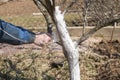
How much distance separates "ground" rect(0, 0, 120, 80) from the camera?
23.7 feet

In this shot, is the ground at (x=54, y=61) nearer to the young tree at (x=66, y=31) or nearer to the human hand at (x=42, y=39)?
the human hand at (x=42, y=39)

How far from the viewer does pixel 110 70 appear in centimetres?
743

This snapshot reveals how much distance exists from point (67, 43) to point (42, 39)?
3.36m

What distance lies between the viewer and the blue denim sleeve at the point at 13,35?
844cm

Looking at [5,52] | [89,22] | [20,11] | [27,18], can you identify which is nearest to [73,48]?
[5,52]

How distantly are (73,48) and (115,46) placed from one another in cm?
335

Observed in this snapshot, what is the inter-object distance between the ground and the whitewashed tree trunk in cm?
157

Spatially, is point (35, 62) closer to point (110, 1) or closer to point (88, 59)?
point (88, 59)

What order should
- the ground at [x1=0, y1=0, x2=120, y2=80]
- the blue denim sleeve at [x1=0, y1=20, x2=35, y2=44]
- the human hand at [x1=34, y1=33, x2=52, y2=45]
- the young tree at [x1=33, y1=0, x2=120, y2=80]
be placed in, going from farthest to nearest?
1. the human hand at [x1=34, y1=33, x2=52, y2=45]
2. the blue denim sleeve at [x1=0, y1=20, x2=35, y2=44]
3. the ground at [x1=0, y1=0, x2=120, y2=80]
4. the young tree at [x1=33, y1=0, x2=120, y2=80]

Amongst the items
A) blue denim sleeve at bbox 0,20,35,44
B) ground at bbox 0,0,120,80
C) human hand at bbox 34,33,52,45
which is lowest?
ground at bbox 0,0,120,80

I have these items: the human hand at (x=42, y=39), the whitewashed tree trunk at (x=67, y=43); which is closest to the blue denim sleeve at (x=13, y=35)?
the human hand at (x=42, y=39)

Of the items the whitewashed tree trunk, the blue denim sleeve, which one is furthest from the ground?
the whitewashed tree trunk

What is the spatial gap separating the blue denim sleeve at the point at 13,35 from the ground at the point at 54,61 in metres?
0.13

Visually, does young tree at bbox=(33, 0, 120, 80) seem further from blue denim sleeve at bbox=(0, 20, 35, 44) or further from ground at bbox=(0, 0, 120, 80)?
blue denim sleeve at bbox=(0, 20, 35, 44)
